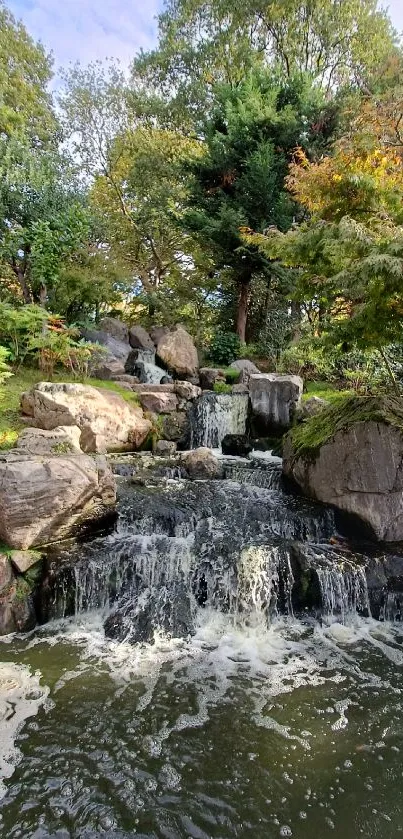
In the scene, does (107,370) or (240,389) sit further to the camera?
(107,370)

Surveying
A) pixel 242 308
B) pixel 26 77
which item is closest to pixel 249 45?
pixel 26 77

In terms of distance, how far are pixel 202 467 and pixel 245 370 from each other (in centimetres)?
584

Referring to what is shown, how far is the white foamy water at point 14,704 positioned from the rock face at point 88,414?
5324 mm

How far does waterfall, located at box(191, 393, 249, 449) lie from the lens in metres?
11.3

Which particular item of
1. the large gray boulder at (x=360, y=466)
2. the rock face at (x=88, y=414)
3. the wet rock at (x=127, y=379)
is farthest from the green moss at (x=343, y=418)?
the wet rock at (x=127, y=379)

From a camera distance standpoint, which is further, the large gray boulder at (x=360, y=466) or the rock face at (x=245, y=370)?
the rock face at (x=245, y=370)

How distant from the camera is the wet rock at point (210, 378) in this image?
1349 centimetres

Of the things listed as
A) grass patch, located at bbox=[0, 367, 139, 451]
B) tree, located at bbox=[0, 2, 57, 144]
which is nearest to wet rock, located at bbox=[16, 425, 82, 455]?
grass patch, located at bbox=[0, 367, 139, 451]

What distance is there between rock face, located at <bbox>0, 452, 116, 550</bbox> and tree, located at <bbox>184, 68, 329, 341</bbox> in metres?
10.4

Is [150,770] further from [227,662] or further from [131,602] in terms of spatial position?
[131,602]

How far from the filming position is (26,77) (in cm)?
2039

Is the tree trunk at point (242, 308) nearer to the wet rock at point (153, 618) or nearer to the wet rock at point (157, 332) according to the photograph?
the wet rock at point (157, 332)

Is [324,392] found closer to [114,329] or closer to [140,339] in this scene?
[140,339]

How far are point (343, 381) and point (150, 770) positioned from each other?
11.5 metres
